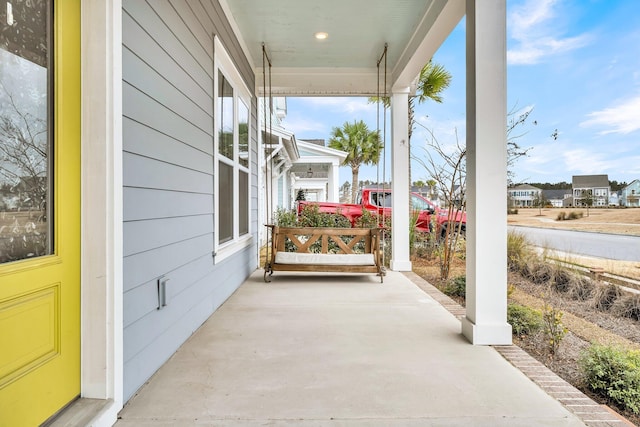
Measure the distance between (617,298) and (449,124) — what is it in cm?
287

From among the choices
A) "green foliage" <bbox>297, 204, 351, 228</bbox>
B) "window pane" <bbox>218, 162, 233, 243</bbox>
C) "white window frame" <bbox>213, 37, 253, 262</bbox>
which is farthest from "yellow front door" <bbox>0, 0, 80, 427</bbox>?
"green foliage" <bbox>297, 204, 351, 228</bbox>

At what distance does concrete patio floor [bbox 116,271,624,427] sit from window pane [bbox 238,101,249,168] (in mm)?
2153

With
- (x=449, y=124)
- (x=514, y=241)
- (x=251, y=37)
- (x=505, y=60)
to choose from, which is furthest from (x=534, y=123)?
(x=251, y=37)

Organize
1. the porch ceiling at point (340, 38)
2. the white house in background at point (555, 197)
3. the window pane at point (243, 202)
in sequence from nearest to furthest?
the porch ceiling at point (340, 38), the window pane at point (243, 202), the white house in background at point (555, 197)

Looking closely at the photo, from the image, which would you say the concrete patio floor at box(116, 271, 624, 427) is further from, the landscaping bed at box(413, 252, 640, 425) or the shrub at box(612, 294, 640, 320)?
the shrub at box(612, 294, 640, 320)

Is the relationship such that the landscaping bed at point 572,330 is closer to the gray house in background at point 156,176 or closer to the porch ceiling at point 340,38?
the gray house in background at point 156,176

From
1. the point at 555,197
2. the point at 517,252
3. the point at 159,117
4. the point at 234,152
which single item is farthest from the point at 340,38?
the point at 555,197

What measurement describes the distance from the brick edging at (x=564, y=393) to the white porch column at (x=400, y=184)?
3.07 meters

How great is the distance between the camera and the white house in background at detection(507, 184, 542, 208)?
565cm

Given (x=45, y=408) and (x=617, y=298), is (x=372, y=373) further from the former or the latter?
(x=617, y=298)

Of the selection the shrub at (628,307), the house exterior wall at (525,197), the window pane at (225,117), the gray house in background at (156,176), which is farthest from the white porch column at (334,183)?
the shrub at (628,307)

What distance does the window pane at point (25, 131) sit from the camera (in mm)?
1177

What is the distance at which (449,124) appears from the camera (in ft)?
16.9

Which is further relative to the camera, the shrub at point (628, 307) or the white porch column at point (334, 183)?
the white porch column at point (334, 183)
